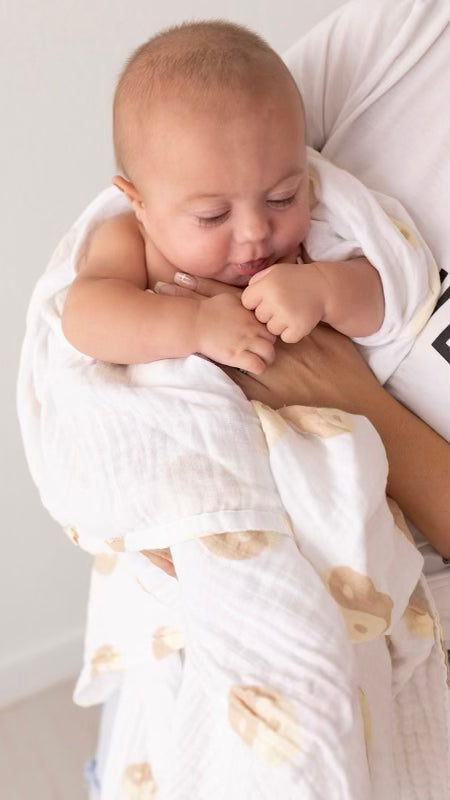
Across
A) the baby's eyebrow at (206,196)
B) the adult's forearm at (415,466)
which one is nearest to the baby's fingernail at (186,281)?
the baby's eyebrow at (206,196)

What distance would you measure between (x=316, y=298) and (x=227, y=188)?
146mm

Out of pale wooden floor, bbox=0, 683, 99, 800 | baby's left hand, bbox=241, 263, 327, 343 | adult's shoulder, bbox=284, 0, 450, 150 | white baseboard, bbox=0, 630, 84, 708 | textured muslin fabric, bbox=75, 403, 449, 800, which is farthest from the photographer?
white baseboard, bbox=0, 630, 84, 708

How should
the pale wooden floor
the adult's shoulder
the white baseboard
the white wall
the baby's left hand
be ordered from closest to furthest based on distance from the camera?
the baby's left hand → the adult's shoulder → the white wall → the pale wooden floor → the white baseboard

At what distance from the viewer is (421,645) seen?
88cm

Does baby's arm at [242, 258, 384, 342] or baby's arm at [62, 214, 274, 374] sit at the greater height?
baby's arm at [242, 258, 384, 342]

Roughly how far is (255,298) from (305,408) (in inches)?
4.9

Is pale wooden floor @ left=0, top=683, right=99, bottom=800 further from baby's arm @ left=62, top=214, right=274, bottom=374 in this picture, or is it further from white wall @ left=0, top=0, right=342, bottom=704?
baby's arm @ left=62, top=214, right=274, bottom=374

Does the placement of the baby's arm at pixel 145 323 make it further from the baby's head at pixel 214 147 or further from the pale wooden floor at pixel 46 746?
the pale wooden floor at pixel 46 746

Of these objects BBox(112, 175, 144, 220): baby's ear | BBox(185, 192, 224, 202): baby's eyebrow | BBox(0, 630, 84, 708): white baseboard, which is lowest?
BBox(0, 630, 84, 708): white baseboard

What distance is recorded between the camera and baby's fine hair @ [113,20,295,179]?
819 mm

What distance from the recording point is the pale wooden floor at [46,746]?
5.41 feet

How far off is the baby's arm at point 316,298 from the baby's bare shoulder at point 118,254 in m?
0.15

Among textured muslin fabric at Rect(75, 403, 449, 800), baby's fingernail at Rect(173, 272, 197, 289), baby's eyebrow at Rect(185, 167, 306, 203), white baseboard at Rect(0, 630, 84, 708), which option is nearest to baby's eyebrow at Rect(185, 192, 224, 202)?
baby's eyebrow at Rect(185, 167, 306, 203)

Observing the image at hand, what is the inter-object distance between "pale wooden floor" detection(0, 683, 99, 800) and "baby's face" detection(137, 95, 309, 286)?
1.21m
